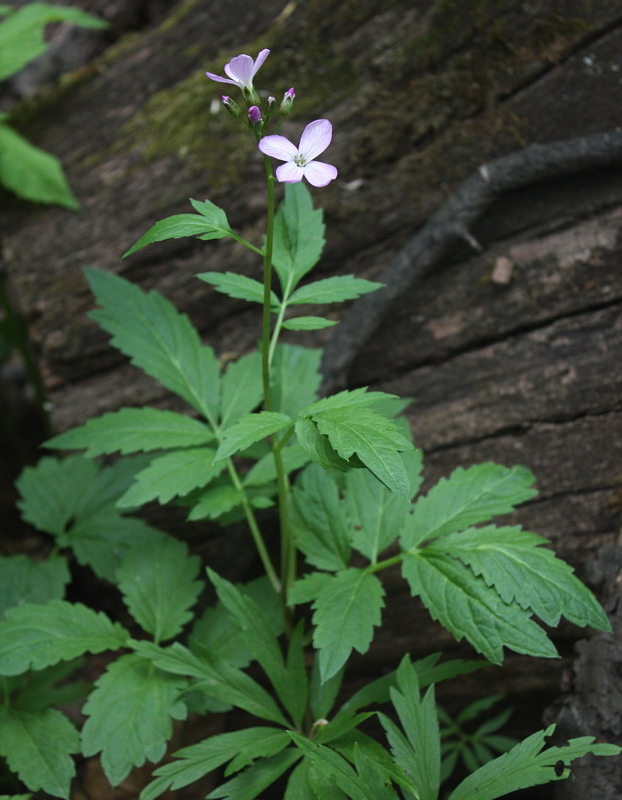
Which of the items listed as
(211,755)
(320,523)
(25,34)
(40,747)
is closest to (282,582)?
(320,523)

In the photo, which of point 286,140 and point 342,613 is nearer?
point 286,140

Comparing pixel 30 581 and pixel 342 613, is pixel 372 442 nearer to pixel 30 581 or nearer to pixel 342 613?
pixel 342 613

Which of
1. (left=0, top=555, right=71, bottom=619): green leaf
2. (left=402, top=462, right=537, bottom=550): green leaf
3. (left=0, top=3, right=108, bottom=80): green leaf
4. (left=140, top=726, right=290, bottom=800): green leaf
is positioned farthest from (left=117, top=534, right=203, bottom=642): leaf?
(left=0, top=3, right=108, bottom=80): green leaf

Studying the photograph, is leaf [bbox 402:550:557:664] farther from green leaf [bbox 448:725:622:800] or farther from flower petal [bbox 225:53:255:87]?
flower petal [bbox 225:53:255:87]

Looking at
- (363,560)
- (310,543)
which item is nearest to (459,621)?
(310,543)

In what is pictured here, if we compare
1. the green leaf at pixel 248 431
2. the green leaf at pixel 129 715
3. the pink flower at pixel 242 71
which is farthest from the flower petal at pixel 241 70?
the green leaf at pixel 129 715

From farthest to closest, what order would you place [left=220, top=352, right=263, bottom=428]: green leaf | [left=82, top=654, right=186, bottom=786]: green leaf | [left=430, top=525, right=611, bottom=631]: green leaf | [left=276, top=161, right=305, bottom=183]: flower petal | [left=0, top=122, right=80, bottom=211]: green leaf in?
[left=0, top=122, right=80, bottom=211]: green leaf, [left=220, top=352, right=263, bottom=428]: green leaf, [left=82, top=654, right=186, bottom=786]: green leaf, [left=430, top=525, right=611, bottom=631]: green leaf, [left=276, top=161, right=305, bottom=183]: flower petal
